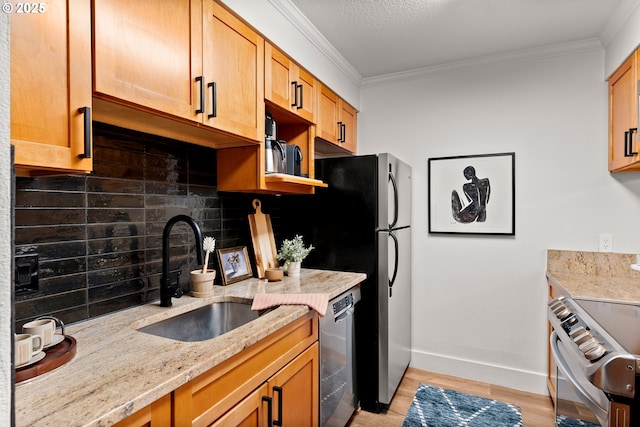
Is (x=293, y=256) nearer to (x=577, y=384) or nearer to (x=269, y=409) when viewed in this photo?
(x=269, y=409)

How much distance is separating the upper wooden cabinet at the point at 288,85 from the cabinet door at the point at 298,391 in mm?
1314

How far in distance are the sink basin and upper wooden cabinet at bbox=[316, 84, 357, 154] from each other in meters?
1.27

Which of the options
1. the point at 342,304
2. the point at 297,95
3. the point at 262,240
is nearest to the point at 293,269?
the point at 262,240

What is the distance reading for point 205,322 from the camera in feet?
5.29

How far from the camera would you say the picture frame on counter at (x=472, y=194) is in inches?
100

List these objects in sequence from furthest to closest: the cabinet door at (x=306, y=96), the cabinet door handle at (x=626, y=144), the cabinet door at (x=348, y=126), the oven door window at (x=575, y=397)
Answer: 1. the cabinet door at (x=348, y=126)
2. the cabinet door at (x=306, y=96)
3. the cabinet door handle at (x=626, y=144)
4. the oven door window at (x=575, y=397)

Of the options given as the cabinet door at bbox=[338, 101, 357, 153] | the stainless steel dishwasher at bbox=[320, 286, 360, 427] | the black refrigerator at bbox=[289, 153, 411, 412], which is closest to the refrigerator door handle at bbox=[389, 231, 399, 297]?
the black refrigerator at bbox=[289, 153, 411, 412]

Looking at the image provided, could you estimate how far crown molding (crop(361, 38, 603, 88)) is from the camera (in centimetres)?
232

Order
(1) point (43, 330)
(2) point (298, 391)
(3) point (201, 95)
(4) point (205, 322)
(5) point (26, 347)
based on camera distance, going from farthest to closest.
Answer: (4) point (205, 322) → (2) point (298, 391) → (3) point (201, 95) → (1) point (43, 330) → (5) point (26, 347)

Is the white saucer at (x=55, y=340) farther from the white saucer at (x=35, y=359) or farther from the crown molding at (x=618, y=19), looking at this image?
the crown molding at (x=618, y=19)

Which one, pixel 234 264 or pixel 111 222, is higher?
pixel 111 222

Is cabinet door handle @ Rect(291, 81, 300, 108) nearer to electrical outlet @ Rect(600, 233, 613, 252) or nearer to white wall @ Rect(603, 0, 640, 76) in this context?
white wall @ Rect(603, 0, 640, 76)

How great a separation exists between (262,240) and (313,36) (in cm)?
134

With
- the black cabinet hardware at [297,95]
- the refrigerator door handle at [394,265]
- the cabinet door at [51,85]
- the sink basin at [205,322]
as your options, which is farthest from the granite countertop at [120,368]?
the black cabinet hardware at [297,95]
